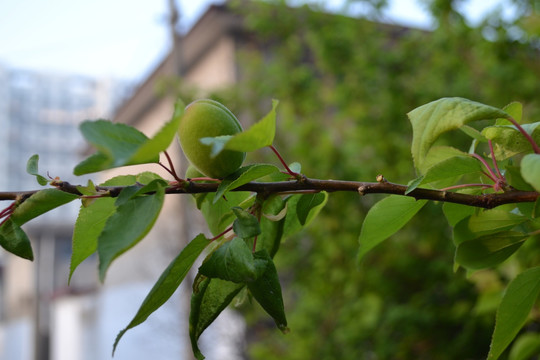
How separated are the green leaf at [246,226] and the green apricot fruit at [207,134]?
0.03m

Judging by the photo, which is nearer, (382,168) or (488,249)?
(488,249)

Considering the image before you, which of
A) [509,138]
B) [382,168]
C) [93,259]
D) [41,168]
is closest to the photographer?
Result: [509,138]

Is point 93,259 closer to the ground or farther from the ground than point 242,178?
closer to the ground

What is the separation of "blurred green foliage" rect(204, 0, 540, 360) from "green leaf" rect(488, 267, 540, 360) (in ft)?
4.54

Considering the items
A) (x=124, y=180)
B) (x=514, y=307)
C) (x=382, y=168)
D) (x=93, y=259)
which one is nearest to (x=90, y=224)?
(x=124, y=180)

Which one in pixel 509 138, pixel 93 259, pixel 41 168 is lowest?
pixel 93 259

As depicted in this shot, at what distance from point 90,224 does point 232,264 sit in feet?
0.29

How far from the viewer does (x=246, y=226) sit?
28 cm

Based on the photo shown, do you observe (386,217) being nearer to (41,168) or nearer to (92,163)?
(92,163)

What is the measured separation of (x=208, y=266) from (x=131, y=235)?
0.06 metres

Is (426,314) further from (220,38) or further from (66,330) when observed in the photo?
(66,330)

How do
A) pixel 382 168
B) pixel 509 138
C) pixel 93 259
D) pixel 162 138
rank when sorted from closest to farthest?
pixel 162 138, pixel 509 138, pixel 382 168, pixel 93 259

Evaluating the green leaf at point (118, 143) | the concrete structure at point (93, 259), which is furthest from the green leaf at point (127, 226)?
the concrete structure at point (93, 259)

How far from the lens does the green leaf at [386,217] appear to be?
329 millimetres
